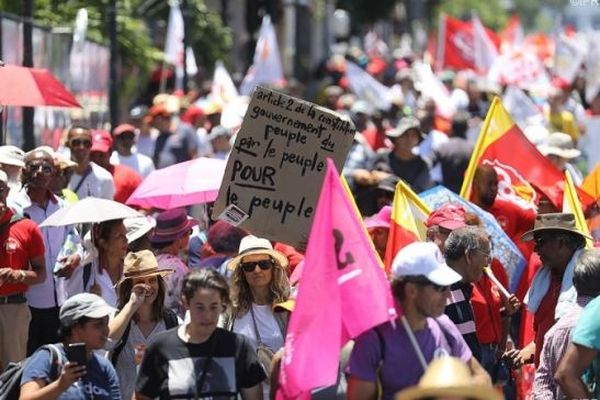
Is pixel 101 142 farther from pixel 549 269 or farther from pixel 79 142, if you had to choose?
pixel 549 269

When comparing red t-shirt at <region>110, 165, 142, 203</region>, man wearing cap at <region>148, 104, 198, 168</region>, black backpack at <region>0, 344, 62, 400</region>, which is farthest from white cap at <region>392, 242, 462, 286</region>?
man wearing cap at <region>148, 104, 198, 168</region>

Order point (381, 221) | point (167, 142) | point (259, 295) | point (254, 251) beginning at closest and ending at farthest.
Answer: point (259, 295) → point (254, 251) → point (381, 221) → point (167, 142)

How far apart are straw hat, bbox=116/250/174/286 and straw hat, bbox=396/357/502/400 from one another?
9.84 feet

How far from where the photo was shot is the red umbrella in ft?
40.0

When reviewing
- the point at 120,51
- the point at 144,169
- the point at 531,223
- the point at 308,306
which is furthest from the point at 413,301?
the point at 120,51

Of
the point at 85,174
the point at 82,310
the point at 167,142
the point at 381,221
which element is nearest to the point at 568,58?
the point at 167,142

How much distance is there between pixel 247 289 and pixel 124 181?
4.92 meters

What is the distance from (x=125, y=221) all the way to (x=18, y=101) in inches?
81.0

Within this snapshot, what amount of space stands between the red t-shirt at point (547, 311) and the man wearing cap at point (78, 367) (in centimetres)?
249

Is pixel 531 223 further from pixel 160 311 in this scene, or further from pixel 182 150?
pixel 182 150

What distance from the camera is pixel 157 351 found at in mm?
7496

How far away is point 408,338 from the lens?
7.12m

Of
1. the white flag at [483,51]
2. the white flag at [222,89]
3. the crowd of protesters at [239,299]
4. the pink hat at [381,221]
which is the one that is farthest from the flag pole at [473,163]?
the white flag at [483,51]

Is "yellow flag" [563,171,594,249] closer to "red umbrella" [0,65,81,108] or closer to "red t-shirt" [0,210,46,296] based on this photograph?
"red t-shirt" [0,210,46,296]
